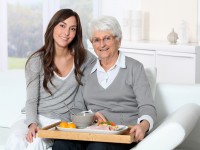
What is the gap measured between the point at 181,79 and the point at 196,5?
95 cm

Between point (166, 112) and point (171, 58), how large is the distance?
1.67 meters

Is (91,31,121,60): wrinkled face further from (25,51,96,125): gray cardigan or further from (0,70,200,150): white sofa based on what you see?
(0,70,200,150): white sofa

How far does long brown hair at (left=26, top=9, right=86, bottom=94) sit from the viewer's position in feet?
10.4

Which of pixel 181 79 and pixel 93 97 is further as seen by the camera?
pixel 181 79

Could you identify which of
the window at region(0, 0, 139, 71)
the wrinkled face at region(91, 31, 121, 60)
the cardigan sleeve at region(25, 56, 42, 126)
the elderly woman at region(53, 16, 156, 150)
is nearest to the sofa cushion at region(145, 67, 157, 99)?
the elderly woman at region(53, 16, 156, 150)

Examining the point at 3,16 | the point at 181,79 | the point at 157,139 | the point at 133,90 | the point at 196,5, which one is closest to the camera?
the point at 157,139

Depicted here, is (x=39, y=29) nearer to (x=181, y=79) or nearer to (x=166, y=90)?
(x=181, y=79)

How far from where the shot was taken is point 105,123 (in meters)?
2.82

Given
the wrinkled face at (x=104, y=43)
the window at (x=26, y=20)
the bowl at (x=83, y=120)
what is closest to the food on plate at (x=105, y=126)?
the bowl at (x=83, y=120)

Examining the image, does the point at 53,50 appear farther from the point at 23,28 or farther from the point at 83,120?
the point at 23,28

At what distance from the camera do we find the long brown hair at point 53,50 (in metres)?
3.17

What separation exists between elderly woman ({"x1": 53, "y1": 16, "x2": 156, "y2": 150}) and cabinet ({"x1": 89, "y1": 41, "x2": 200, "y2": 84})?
5.45 ft

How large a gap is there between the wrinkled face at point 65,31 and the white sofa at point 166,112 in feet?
1.86

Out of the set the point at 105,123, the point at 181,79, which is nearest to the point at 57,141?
the point at 105,123
